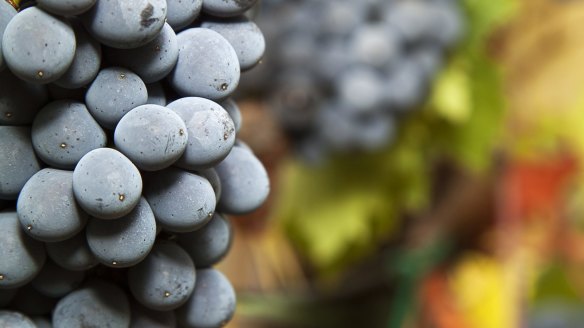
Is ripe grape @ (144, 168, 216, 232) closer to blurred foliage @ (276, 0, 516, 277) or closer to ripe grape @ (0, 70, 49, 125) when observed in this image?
ripe grape @ (0, 70, 49, 125)

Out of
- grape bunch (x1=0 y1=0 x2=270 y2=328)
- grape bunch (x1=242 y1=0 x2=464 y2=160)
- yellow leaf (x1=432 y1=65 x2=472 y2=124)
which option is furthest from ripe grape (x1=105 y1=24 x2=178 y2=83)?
yellow leaf (x1=432 y1=65 x2=472 y2=124)

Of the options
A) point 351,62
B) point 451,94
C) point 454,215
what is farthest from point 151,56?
point 454,215

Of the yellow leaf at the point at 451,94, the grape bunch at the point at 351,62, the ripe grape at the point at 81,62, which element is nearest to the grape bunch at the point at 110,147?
the ripe grape at the point at 81,62

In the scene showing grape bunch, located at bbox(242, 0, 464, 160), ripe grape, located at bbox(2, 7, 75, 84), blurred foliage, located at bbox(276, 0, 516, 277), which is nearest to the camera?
ripe grape, located at bbox(2, 7, 75, 84)

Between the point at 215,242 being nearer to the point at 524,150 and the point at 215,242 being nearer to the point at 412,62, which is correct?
the point at 412,62

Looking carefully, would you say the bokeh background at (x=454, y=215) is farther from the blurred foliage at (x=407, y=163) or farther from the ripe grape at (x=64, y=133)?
the ripe grape at (x=64, y=133)

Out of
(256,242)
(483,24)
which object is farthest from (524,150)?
(256,242)
